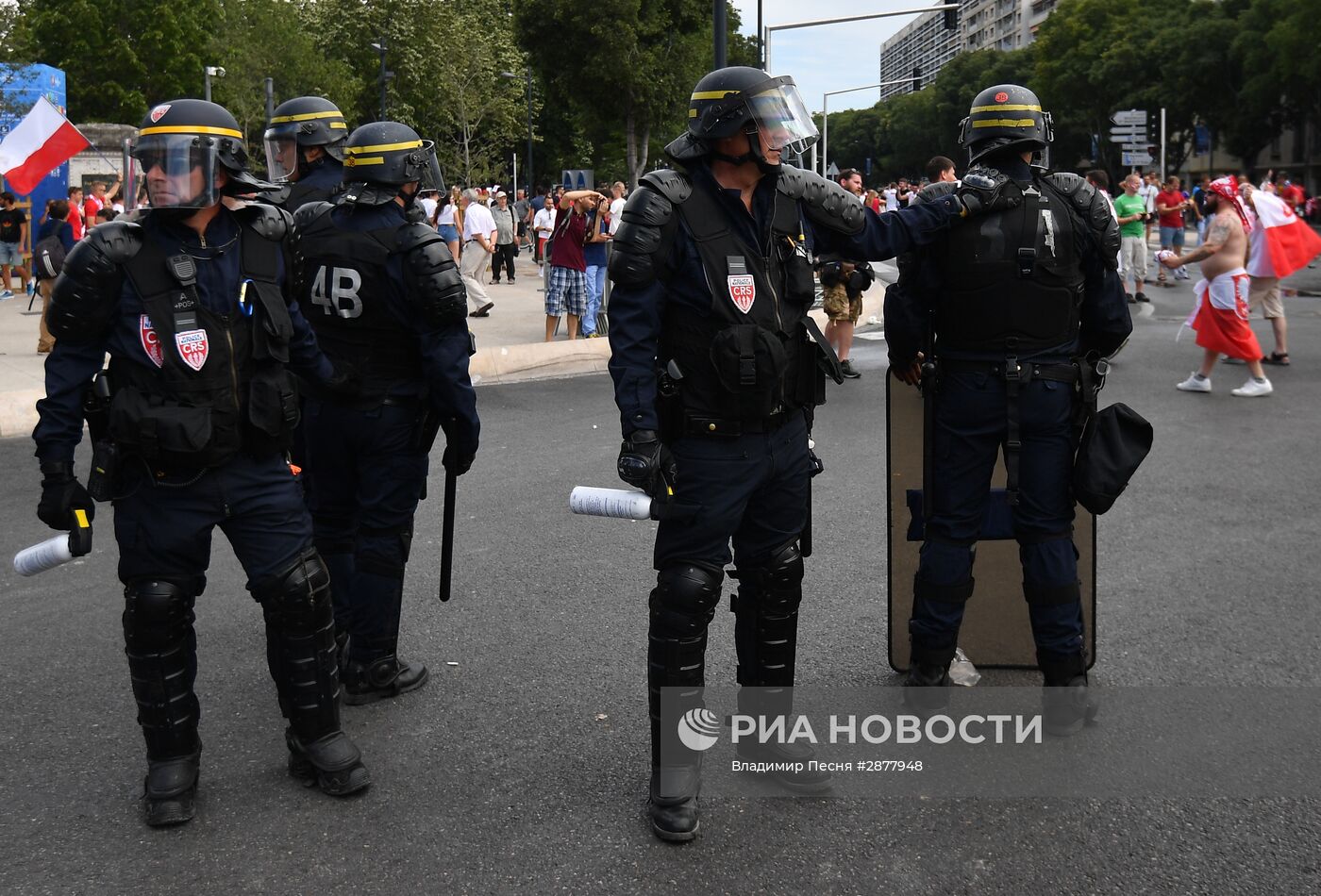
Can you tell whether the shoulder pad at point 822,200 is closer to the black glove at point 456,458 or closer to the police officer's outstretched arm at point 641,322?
the police officer's outstretched arm at point 641,322

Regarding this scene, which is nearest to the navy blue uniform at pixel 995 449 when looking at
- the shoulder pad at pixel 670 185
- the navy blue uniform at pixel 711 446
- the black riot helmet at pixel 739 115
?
the navy blue uniform at pixel 711 446

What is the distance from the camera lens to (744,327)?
3473 mm

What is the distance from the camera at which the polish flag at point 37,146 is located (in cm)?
1490

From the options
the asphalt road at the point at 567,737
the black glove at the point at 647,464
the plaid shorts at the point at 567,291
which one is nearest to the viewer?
the asphalt road at the point at 567,737

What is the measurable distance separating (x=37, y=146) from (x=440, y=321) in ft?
42.3

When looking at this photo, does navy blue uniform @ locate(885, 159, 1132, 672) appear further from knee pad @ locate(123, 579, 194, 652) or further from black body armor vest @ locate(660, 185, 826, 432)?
knee pad @ locate(123, 579, 194, 652)

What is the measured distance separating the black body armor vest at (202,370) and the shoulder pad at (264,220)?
18 millimetres

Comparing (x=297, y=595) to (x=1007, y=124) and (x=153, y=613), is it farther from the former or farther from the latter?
(x=1007, y=124)

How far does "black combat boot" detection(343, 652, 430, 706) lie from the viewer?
443cm

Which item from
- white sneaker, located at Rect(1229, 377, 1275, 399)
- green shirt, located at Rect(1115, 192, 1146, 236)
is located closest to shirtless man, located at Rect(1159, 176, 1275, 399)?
white sneaker, located at Rect(1229, 377, 1275, 399)

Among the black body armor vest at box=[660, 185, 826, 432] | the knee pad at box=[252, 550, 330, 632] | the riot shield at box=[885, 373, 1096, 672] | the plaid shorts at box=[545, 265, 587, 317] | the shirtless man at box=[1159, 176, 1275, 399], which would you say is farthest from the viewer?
the plaid shorts at box=[545, 265, 587, 317]

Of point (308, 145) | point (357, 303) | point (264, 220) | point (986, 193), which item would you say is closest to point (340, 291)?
point (357, 303)

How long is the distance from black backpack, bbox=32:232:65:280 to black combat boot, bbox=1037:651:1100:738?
39.7ft

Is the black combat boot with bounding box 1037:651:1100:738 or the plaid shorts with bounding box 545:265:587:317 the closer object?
the black combat boot with bounding box 1037:651:1100:738
